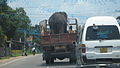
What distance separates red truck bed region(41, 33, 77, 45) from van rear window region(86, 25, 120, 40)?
1012 centimetres

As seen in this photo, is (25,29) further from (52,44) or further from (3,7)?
(52,44)

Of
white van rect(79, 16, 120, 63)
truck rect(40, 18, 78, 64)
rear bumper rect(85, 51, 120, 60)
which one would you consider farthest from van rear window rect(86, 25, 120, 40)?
truck rect(40, 18, 78, 64)

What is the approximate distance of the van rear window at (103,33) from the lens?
46.3ft

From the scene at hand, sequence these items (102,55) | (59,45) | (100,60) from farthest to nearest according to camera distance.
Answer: (59,45), (100,60), (102,55)

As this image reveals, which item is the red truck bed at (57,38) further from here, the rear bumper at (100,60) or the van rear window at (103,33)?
the rear bumper at (100,60)

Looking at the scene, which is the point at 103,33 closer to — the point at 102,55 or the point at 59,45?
the point at 102,55

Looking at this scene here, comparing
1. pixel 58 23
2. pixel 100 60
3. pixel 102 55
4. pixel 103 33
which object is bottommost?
pixel 100 60

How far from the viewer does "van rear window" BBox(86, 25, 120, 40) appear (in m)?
14.1

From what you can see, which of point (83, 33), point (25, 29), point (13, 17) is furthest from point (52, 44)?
point (25, 29)

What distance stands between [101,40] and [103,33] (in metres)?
0.37

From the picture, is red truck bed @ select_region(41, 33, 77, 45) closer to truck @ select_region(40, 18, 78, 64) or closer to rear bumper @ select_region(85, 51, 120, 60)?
truck @ select_region(40, 18, 78, 64)

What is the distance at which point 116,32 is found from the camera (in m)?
14.2

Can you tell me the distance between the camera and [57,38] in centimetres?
2458

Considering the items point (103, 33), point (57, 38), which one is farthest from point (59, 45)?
point (103, 33)
